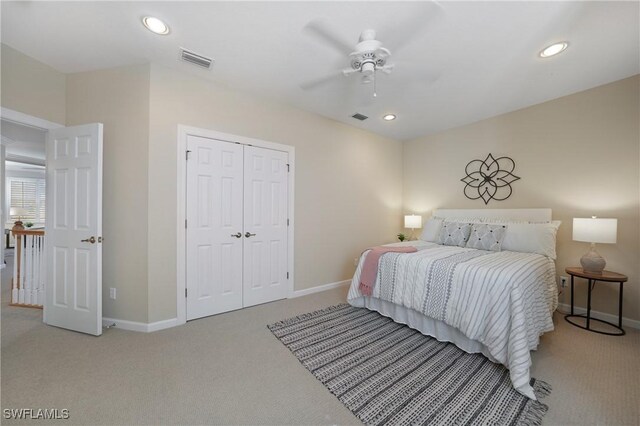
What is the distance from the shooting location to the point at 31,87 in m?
2.46

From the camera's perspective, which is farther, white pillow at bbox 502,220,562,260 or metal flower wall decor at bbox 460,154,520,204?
metal flower wall decor at bbox 460,154,520,204

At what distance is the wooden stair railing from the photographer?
10.6 feet

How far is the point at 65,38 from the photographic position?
2.18m

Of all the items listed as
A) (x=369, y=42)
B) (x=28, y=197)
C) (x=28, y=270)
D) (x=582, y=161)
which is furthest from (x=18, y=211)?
(x=582, y=161)

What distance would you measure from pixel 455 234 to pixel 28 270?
5776mm

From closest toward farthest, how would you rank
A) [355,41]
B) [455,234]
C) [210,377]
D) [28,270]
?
[210,377], [355,41], [28,270], [455,234]

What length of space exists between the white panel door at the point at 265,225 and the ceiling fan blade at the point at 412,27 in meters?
1.87

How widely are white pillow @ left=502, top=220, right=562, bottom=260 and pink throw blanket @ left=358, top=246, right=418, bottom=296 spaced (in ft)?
4.27

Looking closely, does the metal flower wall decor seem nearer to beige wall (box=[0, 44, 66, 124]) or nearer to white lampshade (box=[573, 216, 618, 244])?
white lampshade (box=[573, 216, 618, 244])

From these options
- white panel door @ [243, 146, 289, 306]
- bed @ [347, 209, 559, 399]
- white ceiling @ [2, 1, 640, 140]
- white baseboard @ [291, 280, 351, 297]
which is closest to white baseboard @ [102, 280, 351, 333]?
white panel door @ [243, 146, 289, 306]

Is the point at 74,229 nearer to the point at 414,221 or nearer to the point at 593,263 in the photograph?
the point at 414,221

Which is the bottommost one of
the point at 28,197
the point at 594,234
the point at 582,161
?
the point at 594,234

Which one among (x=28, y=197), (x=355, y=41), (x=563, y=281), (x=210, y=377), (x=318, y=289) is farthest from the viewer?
(x=28, y=197)

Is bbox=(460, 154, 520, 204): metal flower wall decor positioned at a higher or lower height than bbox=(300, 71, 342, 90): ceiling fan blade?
lower
